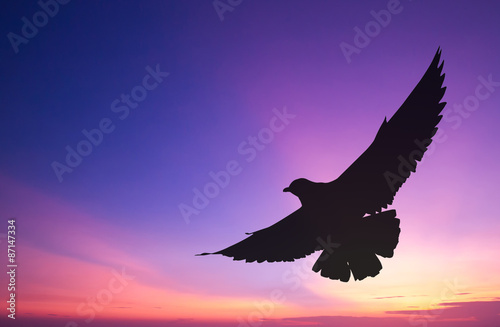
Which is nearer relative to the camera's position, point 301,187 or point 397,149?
point 397,149

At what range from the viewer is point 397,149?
566 centimetres

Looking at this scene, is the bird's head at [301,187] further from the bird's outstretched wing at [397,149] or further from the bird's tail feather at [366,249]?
the bird's tail feather at [366,249]

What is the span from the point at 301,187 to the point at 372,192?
4.06 feet

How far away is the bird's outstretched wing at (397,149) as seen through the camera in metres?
5.43

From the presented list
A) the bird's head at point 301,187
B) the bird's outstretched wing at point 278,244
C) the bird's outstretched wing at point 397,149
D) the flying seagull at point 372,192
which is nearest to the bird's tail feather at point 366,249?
the flying seagull at point 372,192

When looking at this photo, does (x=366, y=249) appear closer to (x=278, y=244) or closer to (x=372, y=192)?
(x=372, y=192)

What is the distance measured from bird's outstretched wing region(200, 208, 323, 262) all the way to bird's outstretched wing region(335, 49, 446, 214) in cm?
141

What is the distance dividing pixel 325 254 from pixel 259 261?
1356mm

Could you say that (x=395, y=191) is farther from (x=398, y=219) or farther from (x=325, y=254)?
(x=325, y=254)

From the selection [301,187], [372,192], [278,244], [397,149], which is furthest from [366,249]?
[278,244]

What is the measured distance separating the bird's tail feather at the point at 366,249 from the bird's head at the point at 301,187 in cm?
109

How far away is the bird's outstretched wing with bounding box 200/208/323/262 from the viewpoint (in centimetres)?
695

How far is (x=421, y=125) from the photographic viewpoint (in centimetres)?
548

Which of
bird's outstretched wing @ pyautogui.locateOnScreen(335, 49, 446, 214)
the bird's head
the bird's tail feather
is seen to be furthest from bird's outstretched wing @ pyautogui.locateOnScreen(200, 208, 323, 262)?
bird's outstretched wing @ pyautogui.locateOnScreen(335, 49, 446, 214)
